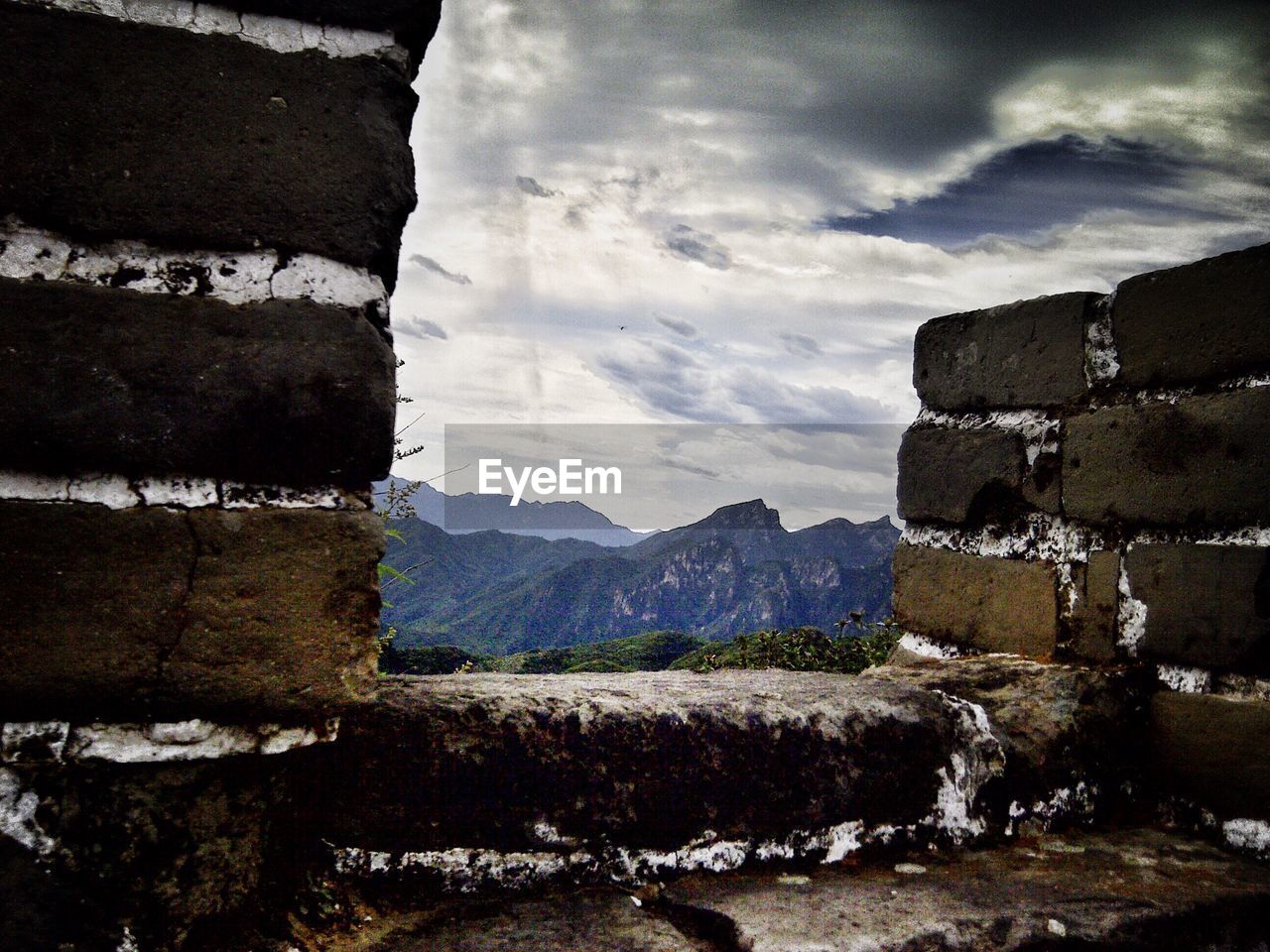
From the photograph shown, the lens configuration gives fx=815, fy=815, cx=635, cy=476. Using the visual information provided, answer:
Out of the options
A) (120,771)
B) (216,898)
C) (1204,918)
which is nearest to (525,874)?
(216,898)

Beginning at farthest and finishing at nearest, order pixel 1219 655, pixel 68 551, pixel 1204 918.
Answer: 1. pixel 1219 655
2. pixel 1204 918
3. pixel 68 551

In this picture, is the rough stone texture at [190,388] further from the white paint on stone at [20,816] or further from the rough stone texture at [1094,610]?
the rough stone texture at [1094,610]

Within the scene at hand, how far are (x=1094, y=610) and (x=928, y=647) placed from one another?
Result: 537mm

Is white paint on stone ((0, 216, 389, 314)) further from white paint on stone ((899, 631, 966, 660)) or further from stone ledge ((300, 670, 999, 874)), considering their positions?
white paint on stone ((899, 631, 966, 660))

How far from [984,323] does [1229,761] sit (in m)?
1.21

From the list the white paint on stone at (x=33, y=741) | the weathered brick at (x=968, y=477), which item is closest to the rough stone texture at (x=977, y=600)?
the weathered brick at (x=968, y=477)

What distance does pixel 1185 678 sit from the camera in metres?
1.83

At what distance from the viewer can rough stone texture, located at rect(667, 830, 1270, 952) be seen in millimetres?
1239

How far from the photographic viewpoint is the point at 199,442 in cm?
113

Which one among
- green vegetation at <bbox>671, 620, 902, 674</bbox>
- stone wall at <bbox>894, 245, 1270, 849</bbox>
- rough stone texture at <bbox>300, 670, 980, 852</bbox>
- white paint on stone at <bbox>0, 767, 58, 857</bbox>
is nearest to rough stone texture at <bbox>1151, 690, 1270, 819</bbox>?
stone wall at <bbox>894, 245, 1270, 849</bbox>

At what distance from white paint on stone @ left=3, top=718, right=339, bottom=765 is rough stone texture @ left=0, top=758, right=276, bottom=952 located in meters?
0.02

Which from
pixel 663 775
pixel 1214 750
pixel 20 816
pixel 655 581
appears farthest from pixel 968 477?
pixel 655 581

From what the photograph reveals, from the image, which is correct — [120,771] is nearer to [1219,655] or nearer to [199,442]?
[199,442]

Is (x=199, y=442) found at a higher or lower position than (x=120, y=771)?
higher
